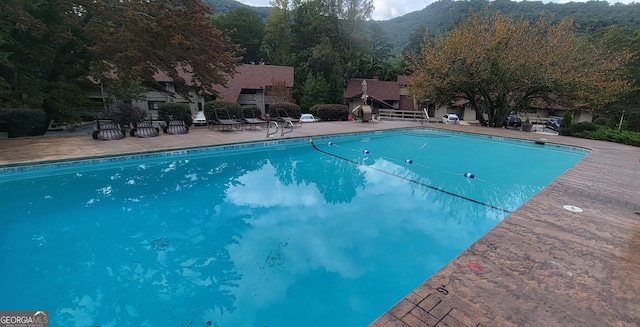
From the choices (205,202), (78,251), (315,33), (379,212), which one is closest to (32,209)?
(78,251)

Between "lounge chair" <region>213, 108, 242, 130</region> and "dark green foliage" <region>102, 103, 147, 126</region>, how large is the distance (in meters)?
2.99

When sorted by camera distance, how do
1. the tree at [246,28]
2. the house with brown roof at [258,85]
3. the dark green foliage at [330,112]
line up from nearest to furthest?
the dark green foliage at [330,112], the house with brown roof at [258,85], the tree at [246,28]

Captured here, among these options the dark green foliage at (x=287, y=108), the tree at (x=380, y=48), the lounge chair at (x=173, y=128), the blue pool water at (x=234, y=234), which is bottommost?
the blue pool water at (x=234, y=234)

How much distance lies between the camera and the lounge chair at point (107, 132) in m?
9.84

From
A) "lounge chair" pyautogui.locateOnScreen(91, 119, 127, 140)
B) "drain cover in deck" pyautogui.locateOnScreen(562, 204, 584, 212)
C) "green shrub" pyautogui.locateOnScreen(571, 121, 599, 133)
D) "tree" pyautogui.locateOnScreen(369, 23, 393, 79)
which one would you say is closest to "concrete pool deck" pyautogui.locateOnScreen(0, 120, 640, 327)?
"drain cover in deck" pyautogui.locateOnScreen(562, 204, 584, 212)

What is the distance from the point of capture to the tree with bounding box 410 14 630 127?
1448 centimetres

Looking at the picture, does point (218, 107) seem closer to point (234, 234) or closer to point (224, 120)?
point (224, 120)

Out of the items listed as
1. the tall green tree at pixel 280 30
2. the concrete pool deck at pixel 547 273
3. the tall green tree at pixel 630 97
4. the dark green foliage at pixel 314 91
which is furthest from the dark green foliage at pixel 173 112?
the tall green tree at pixel 630 97

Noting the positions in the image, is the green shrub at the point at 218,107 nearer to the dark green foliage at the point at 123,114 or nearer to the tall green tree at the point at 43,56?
the dark green foliage at the point at 123,114

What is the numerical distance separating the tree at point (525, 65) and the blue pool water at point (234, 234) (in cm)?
770

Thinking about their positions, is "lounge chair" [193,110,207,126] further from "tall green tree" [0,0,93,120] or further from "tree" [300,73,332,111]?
"tree" [300,73,332,111]

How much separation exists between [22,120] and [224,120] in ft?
21.8

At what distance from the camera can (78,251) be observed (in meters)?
4.03

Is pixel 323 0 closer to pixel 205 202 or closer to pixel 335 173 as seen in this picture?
pixel 335 173
